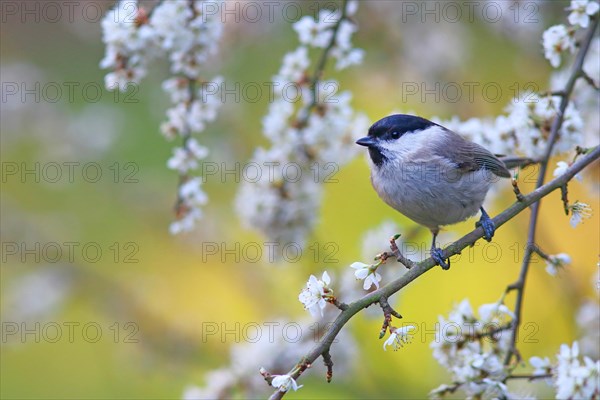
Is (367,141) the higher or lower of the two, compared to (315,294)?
higher

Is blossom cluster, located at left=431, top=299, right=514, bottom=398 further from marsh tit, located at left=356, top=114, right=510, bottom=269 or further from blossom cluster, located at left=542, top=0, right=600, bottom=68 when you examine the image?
blossom cluster, located at left=542, top=0, right=600, bottom=68

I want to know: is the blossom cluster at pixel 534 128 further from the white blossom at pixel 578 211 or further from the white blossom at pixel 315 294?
the white blossom at pixel 315 294

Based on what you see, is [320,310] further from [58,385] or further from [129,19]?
[58,385]

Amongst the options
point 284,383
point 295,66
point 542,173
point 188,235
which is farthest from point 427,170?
point 188,235

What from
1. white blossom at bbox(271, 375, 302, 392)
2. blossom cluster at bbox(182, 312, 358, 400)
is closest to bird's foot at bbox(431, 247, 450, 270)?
white blossom at bbox(271, 375, 302, 392)

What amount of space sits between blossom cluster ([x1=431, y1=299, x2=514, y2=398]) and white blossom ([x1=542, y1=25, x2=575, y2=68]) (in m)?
0.67

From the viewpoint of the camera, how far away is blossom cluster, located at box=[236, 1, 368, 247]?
7.43ft

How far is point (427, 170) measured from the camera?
2.05 metres

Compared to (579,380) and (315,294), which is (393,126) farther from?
(579,380)

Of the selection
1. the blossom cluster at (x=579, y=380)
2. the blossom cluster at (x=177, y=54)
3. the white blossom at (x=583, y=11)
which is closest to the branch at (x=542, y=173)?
the white blossom at (x=583, y=11)

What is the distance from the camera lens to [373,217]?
12.3 ft

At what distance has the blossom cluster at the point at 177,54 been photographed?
207 centimetres

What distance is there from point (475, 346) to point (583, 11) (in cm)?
87

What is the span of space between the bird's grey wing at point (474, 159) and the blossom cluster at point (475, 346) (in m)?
0.45
